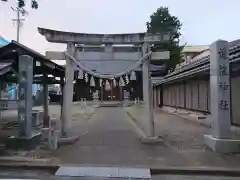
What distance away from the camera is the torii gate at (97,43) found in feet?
40.1

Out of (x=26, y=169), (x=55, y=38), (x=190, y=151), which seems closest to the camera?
(x=26, y=169)

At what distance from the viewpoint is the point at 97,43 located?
12688 millimetres

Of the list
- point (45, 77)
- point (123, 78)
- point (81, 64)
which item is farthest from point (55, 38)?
point (45, 77)

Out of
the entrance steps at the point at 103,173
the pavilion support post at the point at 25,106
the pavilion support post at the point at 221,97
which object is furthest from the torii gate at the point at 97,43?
the entrance steps at the point at 103,173

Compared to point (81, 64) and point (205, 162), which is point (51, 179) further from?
point (81, 64)

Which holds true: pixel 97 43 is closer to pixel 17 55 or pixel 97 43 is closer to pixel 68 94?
pixel 68 94

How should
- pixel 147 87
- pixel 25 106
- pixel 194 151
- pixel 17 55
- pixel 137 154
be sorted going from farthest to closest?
pixel 147 87 < pixel 17 55 < pixel 25 106 < pixel 194 151 < pixel 137 154

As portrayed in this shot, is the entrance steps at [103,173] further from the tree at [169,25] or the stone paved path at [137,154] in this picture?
the tree at [169,25]

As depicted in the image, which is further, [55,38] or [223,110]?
[55,38]

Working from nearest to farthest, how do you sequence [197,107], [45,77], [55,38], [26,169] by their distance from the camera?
[26,169]
[55,38]
[45,77]
[197,107]

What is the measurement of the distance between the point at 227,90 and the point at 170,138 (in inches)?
136

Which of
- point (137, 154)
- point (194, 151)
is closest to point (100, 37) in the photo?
point (137, 154)

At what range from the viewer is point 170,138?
12.9 meters

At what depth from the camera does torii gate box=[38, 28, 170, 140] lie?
1223 cm
